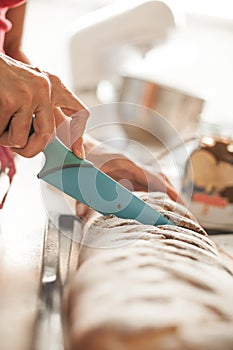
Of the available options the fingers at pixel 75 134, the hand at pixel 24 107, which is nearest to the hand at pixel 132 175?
the fingers at pixel 75 134

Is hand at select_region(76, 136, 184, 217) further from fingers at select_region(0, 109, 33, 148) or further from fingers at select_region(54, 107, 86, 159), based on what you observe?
fingers at select_region(0, 109, 33, 148)

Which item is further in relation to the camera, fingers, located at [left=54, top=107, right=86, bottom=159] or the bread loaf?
fingers, located at [left=54, top=107, right=86, bottom=159]

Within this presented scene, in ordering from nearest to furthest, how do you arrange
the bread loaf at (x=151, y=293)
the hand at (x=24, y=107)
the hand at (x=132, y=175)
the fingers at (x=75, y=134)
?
the bread loaf at (x=151, y=293) < the hand at (x=24, y=107) < the fingers at (x=75, y=134) < the hand at (x=132, y=175)

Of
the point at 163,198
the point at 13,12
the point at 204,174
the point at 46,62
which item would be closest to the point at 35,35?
the point at 46,62

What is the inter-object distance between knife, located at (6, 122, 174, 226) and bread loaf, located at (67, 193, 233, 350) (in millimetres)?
40

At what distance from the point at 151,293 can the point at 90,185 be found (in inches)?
11.0

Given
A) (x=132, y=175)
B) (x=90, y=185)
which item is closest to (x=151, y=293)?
(x=90, y=185)

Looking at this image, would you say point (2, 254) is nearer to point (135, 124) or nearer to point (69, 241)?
point (69, 241)

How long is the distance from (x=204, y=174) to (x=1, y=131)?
0.64 metres

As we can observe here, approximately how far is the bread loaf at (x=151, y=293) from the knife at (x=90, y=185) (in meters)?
0.04

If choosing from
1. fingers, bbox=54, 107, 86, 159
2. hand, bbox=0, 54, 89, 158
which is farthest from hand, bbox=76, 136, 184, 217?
hand, bbox=0, 54, 89, 158

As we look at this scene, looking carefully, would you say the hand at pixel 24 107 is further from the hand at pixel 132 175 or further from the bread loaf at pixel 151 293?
the hand at pixel 132 175

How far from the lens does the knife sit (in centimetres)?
84

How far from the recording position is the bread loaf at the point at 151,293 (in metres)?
0.55
